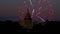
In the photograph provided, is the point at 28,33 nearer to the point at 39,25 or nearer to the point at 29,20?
the point at 29,20

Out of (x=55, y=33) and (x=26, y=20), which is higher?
(x=26, y=20)

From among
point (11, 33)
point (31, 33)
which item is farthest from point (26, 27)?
point (11, 33)

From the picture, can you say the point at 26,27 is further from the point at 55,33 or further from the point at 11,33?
the point at 55,33

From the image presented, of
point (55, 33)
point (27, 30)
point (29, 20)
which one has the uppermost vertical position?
point (29, 20)

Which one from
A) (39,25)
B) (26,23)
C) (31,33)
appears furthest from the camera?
(39,25)

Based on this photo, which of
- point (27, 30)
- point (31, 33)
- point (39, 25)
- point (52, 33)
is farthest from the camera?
point (39, 25)

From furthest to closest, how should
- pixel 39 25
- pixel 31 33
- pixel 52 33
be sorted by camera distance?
pixel 39 25 < pixel 52 33 < pixel 31 33

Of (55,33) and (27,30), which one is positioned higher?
(27,30)

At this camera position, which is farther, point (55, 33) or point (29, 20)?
point (55, 33)

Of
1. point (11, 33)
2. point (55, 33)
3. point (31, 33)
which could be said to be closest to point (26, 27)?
point (31, 33)
